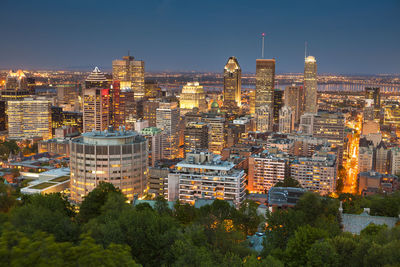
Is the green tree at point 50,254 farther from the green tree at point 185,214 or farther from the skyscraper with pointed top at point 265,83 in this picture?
the skyscraper with pointed top at point 265,83

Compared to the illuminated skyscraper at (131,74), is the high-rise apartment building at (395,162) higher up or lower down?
lower down

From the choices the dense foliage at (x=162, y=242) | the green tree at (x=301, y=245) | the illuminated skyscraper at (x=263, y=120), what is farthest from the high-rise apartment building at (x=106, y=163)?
the illuminated skyscraper at (x=263, y=120)

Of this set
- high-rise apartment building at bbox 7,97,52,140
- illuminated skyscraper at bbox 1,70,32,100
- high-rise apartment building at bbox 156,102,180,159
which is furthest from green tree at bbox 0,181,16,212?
illuminated skyscraper at bbox 1,70,32,100

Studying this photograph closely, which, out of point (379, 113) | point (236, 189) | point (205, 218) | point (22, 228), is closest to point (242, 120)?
point (379, 113)

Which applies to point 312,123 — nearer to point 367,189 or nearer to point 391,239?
point 367,189

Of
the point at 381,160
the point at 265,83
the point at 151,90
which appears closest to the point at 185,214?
the point at 381,160
